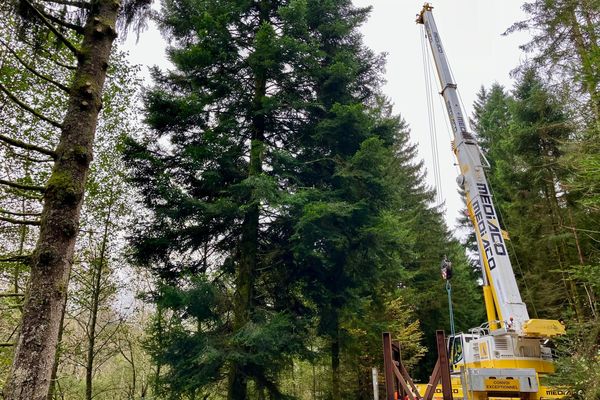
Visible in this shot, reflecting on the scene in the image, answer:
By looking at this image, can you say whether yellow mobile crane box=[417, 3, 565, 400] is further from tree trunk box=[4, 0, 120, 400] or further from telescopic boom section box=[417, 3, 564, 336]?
tree trunk box=[4, 0, 120, 400]

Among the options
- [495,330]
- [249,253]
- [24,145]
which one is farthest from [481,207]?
[24,145]

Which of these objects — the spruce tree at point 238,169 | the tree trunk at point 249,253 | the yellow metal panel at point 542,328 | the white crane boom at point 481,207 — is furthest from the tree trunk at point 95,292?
the yellow metal panel at point 542,328

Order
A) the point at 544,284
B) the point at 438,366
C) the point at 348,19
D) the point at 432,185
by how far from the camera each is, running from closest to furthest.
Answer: the point at 438,366 < the point at 348,19 < the point at 544,284 < the point at 432,185

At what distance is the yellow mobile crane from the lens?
6.55 metres

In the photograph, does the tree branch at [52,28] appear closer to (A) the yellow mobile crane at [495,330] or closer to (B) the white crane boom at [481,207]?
(A) the yellow mobile crane at [495,330]

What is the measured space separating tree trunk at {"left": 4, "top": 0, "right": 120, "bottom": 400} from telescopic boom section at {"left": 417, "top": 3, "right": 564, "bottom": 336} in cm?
731

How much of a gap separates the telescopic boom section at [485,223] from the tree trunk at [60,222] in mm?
7308

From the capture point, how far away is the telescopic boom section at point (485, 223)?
7.39 m

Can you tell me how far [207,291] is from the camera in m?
8.13

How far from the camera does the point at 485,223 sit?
8312 millimetres

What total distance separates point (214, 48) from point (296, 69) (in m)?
2.14

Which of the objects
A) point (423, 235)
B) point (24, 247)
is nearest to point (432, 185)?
point (423, 235)

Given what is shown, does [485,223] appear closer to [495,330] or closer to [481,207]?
[481,207]

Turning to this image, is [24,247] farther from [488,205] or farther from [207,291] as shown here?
[488,205]
